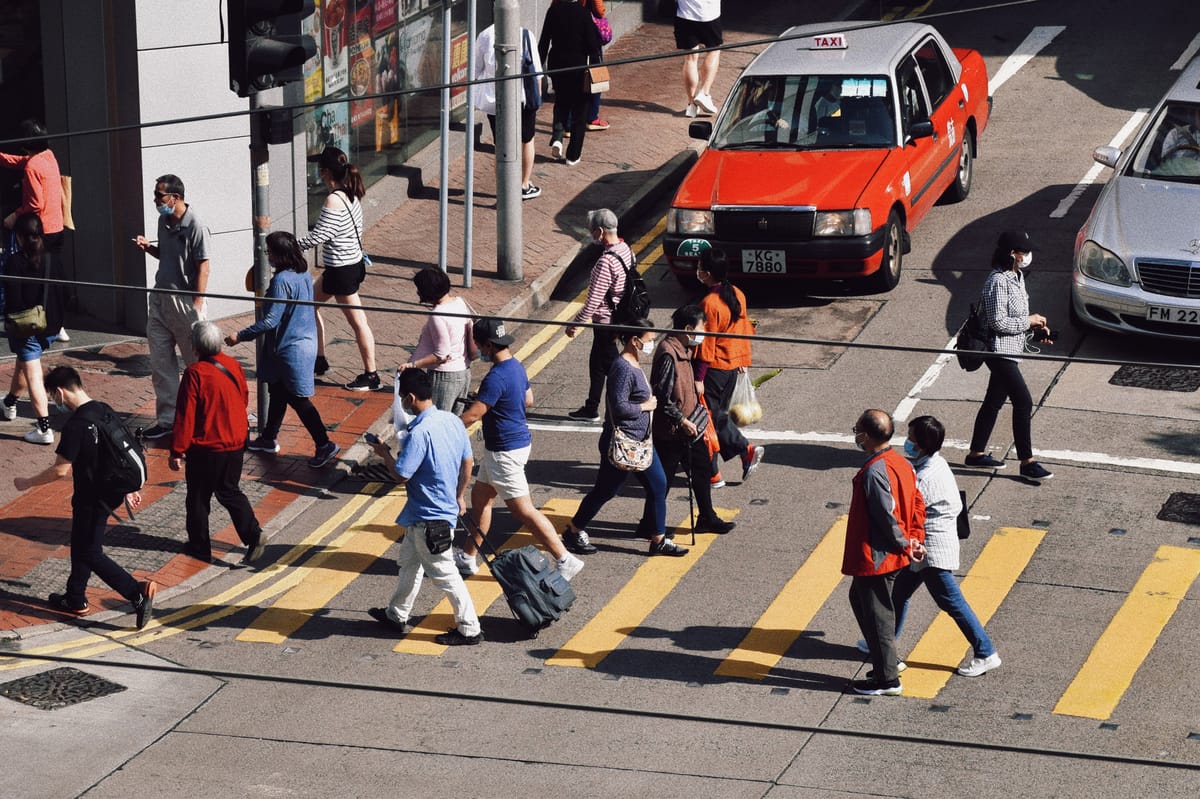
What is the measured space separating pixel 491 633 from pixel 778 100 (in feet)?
24.7

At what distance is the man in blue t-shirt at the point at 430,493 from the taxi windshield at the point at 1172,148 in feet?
24.4

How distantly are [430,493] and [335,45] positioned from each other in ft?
28.6

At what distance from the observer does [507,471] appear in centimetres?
1127

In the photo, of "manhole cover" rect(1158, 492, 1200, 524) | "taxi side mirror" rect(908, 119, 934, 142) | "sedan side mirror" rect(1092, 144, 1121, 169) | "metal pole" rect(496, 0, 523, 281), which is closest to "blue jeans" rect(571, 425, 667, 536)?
"manhole cover" rect(1158, 492, 1200, 524)

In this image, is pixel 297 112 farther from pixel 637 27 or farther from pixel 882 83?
pixel 637 27

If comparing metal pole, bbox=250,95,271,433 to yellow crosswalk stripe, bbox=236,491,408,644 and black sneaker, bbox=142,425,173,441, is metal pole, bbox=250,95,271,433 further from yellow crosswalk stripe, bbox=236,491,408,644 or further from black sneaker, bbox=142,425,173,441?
yellow crosswalk stripe, bbox=236,491,408,644

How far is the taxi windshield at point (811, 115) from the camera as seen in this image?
16.4 m

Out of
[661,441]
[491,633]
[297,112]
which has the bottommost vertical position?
[491,633]

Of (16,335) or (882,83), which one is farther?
(882,83)

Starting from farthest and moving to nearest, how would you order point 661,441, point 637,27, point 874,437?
point 637,27, point 661,441, point 874,437

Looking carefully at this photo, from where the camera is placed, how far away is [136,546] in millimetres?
12133

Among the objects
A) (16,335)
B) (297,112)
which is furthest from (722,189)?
(16,335)

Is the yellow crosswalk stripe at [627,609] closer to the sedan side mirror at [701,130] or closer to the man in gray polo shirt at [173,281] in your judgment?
the man in gray polo shirt at [173,281]

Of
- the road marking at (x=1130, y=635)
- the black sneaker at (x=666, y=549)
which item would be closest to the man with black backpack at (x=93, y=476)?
the black sneaker at (x=666, y=549)
